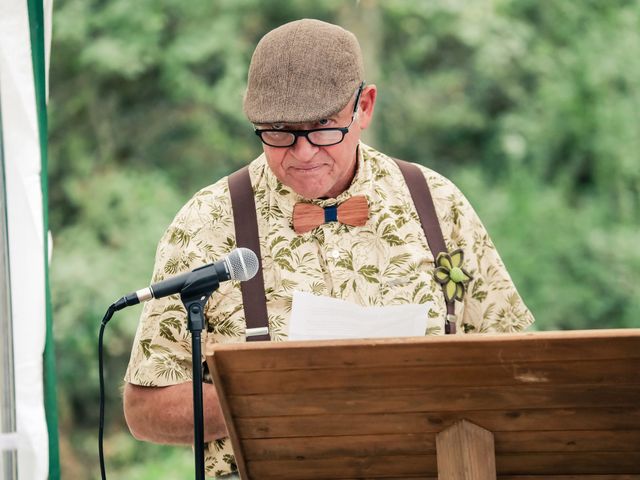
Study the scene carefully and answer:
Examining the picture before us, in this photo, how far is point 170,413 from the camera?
2182mm

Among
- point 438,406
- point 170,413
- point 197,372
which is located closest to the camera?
point 438,406

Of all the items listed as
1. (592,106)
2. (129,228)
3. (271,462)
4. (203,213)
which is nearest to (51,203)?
(129,228)

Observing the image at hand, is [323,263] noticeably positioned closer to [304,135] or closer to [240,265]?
[304,135]

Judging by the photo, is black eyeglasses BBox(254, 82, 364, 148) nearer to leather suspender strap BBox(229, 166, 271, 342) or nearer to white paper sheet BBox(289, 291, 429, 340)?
leather suspender strap BBox(229, 166, 271, 342)

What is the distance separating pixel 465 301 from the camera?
2.42m

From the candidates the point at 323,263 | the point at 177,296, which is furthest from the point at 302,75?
the point at 177,296

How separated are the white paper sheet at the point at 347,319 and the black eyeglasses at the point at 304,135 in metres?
0.36

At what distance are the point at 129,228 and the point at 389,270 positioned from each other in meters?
4.98

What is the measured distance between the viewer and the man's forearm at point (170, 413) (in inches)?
85.1

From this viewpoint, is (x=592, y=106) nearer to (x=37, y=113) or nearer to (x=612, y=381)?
(x=37, y=113)

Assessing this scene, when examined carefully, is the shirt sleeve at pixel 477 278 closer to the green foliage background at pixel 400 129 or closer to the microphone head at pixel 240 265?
the microphone head at pixel 240 265

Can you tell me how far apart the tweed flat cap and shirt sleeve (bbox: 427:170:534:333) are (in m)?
0.39

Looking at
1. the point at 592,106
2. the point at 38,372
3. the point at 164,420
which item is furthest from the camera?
the point at 592,106

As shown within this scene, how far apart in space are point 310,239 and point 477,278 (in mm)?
429
